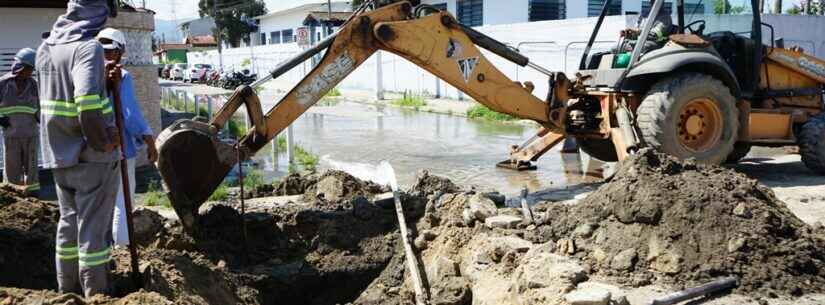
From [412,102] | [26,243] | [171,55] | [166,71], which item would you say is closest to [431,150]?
[26,243]

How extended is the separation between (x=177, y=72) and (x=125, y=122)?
47434 millimetres

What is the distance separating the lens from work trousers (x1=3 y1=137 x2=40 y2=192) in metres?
7.93

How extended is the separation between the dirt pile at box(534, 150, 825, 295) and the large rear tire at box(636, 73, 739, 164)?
97.6 inches

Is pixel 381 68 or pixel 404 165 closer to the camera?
pixel 404 165

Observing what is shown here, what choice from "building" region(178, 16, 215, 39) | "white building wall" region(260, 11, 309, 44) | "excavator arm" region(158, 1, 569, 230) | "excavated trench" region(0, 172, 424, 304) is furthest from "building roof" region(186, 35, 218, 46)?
"excavated trench" region(0, 172, 424, 304)

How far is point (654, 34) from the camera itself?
9523 millimetres

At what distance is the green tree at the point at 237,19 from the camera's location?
6141cm

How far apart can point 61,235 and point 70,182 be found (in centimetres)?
33

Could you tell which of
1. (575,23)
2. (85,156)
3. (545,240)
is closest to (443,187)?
(545,240)

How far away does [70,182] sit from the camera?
168 inches

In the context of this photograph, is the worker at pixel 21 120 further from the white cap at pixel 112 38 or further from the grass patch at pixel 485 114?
the grass patch at pixel 485 114

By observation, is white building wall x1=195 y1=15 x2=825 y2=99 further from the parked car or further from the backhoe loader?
the parked car

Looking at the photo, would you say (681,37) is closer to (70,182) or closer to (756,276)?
(756,276)

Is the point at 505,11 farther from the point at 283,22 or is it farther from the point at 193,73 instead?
the point at 283,22
